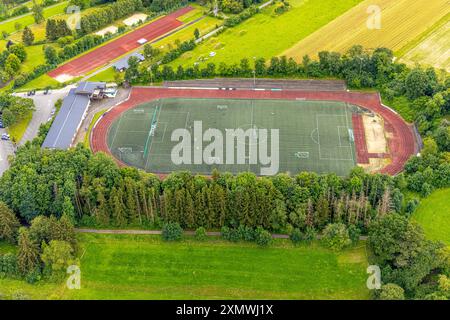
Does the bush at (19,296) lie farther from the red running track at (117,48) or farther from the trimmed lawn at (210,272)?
the red running track at (117,48)

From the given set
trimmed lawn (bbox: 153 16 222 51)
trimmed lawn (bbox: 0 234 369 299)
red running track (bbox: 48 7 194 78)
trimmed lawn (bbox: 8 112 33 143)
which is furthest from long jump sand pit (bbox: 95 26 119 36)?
trimmed lawn (bbox: 0 234 369 299)

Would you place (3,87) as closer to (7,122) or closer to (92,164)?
(7,122)

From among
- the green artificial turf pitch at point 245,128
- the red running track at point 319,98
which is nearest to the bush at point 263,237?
the green artificial turf pitch at point 245,128

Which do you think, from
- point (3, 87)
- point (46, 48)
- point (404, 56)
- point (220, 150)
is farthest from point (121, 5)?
point (404, 56)

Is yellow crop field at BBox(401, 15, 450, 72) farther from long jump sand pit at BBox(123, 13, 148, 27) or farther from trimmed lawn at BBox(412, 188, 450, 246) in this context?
long jump sand pit at BBox(123, 13, 148, 27)

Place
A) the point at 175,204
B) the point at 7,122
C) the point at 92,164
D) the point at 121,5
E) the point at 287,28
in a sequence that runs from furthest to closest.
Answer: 1. the point at 121,5
2. the point at 287,28
3. the point at 7,122
4. the point at 92,164
5. the point at 175,204

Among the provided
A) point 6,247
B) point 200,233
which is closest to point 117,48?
point 6,247
